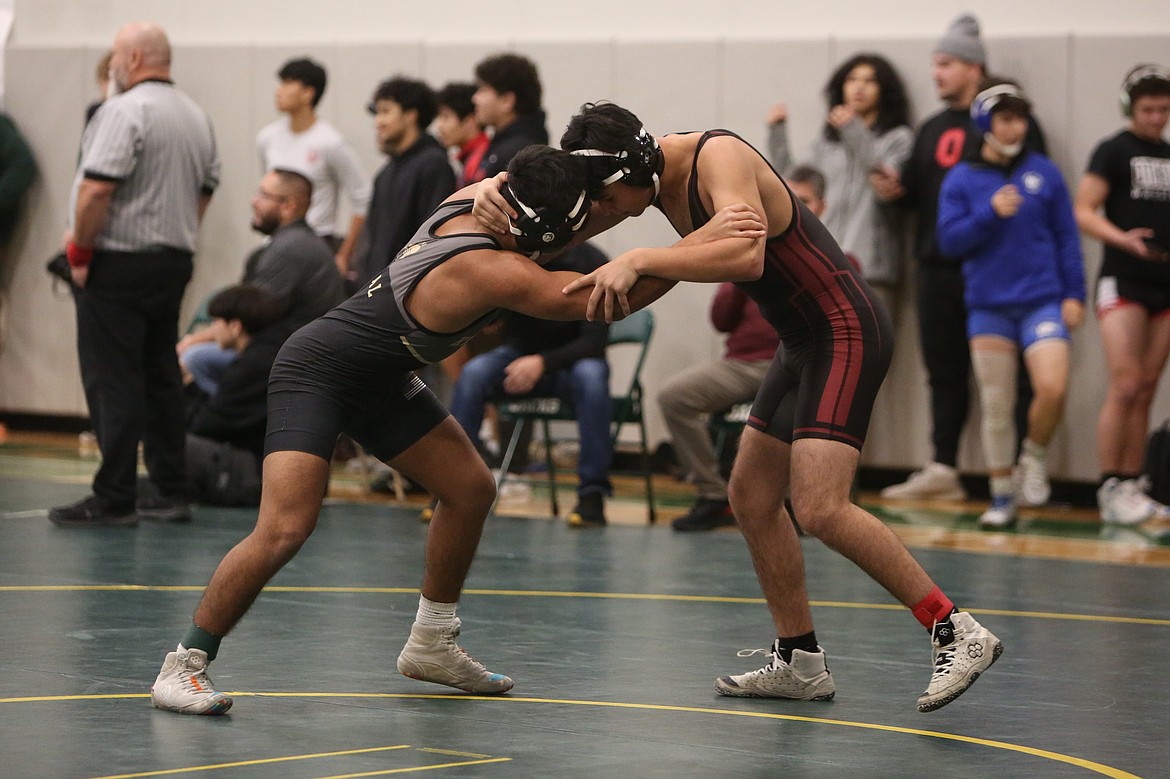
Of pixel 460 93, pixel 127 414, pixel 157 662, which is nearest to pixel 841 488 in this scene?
pixel 157 662

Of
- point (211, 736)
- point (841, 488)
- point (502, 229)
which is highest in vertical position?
point (502, 229)

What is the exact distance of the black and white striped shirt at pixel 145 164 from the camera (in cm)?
710

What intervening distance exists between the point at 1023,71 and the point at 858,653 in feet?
16.1

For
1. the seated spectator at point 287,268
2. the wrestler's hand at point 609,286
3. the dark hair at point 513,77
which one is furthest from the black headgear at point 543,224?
the seated spectator at point 287,268

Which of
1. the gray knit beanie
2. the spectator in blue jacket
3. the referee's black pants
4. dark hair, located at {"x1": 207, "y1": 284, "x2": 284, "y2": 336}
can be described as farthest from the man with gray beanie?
the referee's black pants

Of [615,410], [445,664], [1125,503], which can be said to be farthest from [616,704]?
[1125,503]

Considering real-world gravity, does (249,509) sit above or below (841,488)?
below

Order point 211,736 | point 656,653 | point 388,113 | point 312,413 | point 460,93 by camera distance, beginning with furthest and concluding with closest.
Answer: point 460,93 → point 388,113 → point 656,653 → point 312,413 → point 211,736

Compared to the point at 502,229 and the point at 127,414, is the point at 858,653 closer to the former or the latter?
the point at 502,229

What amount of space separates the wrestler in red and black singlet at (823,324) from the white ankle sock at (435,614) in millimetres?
953

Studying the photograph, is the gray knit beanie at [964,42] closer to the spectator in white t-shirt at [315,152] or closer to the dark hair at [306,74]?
the spectator in white t-shirt at [315,152]

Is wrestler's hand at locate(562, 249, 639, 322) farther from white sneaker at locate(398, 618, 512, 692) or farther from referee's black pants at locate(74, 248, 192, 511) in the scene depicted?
referee's black pants at locate(74, 248, 192, 511)

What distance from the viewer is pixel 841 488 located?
4137 mm

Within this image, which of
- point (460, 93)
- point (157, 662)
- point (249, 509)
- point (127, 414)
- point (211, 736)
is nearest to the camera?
point (211, 736)
